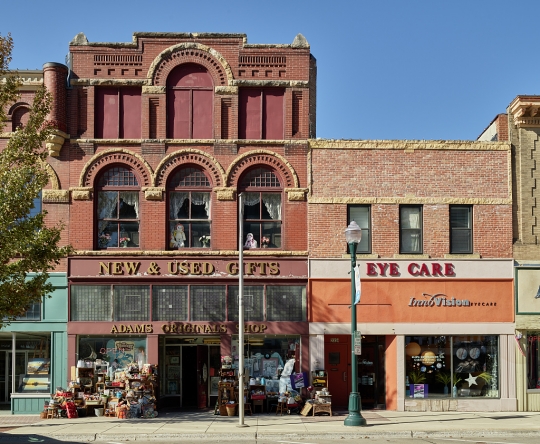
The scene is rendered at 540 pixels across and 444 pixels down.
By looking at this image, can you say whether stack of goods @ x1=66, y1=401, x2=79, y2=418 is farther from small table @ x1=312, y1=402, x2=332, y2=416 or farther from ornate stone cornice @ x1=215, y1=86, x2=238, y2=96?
ornate stone cornice @ x1=215, y1=86, x2=238, y2=96

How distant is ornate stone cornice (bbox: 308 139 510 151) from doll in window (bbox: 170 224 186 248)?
16.5 feet

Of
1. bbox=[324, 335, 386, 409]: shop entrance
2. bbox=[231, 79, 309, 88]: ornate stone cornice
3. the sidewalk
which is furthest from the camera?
bbox=[324, 335, 386, 409]: shop entrance

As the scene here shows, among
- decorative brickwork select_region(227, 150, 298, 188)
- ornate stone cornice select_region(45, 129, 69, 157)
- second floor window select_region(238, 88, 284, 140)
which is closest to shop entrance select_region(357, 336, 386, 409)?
decorative brickwork select_region(227, 150, 298, 188)

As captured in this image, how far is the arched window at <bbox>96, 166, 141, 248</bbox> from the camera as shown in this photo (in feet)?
87.0

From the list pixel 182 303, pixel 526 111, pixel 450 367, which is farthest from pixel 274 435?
pixel 526 111

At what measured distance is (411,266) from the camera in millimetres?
26469

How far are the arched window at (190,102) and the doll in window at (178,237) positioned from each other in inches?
118

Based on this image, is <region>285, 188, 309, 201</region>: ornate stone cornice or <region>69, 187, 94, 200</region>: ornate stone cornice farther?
<region>285, 188, 309, 201</region>: ornate stone cornice

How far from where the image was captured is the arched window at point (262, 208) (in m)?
26.7

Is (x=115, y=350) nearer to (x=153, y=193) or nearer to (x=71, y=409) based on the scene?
(x=71, y=409)

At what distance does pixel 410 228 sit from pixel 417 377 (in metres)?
4.81

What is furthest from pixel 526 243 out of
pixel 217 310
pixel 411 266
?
pixel 217 310

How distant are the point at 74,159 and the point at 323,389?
35.4ft

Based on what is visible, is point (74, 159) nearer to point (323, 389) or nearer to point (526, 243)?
point (323, 389)
